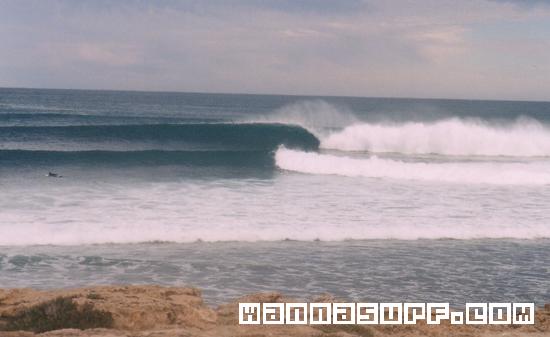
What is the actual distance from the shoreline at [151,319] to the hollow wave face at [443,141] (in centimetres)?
2102

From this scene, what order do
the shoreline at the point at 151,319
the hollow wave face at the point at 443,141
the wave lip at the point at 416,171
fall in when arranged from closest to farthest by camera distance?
1. the shoreline at the point at 151,319
2. the wave lip at the point at 416,171
3. the hollow wave face at the point at 443,141

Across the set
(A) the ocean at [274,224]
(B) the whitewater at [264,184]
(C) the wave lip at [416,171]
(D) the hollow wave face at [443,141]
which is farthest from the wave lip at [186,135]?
(C) the wave lip at [416,171]

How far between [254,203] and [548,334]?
335 inches

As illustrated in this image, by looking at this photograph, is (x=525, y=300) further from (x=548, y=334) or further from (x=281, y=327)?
(x=281, y=327)

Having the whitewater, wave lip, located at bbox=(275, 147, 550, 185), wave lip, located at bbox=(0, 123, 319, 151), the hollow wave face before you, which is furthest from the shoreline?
the hollow wave face

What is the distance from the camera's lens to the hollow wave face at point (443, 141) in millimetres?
25969

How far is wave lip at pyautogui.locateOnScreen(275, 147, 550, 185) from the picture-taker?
17.3 metres

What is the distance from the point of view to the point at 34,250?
9086 millimetres

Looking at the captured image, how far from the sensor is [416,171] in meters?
18.4

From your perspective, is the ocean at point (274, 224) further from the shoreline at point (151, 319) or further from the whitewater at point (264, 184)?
the shoreline at point (151, 319)

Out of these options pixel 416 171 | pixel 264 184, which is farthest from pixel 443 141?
pixel 264 184

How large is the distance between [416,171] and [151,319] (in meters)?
14.8

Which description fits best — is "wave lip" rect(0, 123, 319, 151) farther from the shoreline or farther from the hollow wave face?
the shoreline

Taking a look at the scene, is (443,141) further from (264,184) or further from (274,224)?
(274,224)
